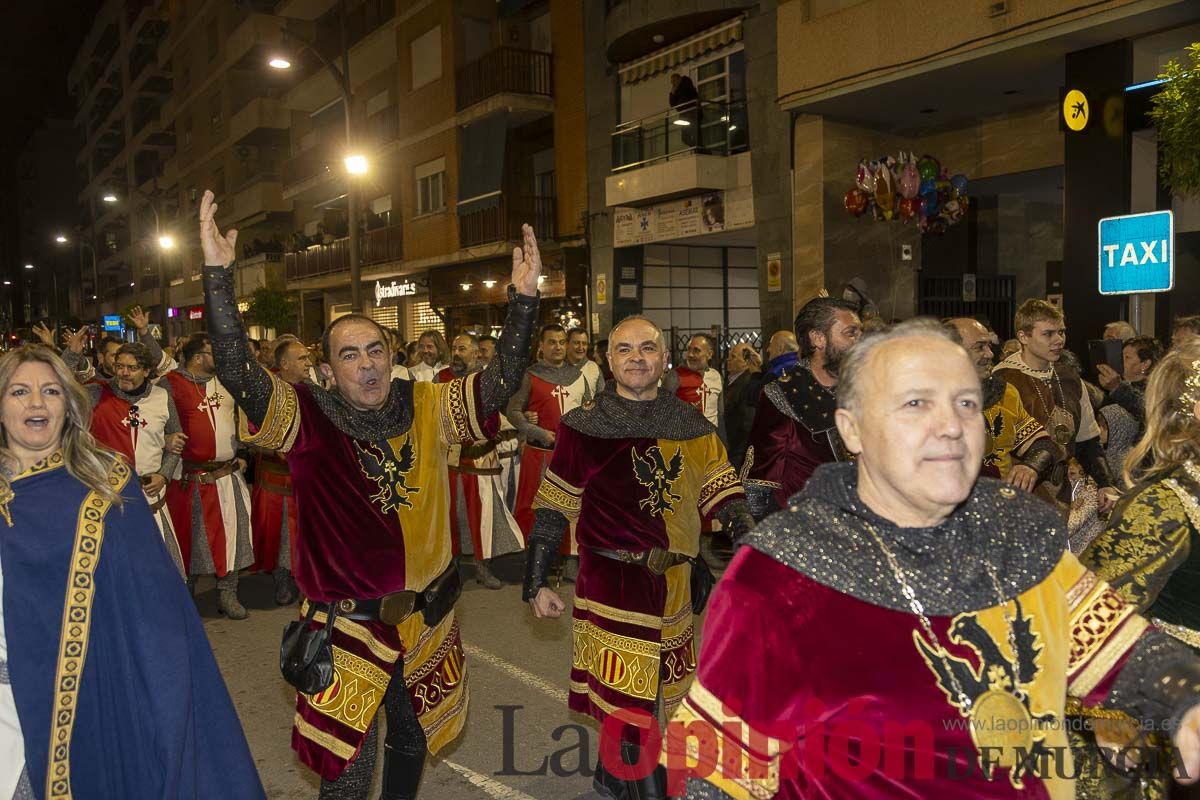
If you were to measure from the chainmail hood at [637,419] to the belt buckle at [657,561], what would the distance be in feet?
1.74

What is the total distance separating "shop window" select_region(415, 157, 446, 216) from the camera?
88.0 feet

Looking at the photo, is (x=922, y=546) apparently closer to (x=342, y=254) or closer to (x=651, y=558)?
(x=651, y=558)

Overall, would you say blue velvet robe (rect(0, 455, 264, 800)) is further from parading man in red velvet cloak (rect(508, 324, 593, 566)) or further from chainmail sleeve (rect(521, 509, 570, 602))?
parading man in red velvet cloak (rect(508, 324, 593, 566))

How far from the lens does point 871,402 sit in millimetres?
2102

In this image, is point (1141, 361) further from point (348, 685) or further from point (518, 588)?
point (348, 685)

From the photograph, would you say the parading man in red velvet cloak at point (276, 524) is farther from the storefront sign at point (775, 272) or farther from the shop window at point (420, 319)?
the shop window at point (420, 319)

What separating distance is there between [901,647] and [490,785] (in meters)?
3.38

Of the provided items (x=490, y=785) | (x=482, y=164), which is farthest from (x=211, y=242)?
(x=482, y=164)

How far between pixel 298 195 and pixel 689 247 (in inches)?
793

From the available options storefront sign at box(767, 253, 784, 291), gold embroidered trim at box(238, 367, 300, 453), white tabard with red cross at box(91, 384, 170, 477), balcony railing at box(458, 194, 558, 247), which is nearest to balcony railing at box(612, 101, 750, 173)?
storefront sign at box(767, 253, 784, 291)

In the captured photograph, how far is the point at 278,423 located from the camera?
3.86m

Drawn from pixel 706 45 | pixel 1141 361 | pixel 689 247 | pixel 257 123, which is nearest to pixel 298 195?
pixel 257 123

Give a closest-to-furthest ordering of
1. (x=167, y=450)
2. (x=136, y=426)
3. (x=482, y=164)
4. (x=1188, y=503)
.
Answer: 1. (x=1188, y=503)
2. (x=136, y=426)
3. (x=167, y=450)
4. (x=482, y=164)

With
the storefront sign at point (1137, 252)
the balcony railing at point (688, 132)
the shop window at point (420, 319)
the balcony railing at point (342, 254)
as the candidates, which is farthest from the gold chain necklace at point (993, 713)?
the shop window at point (420, 319)
